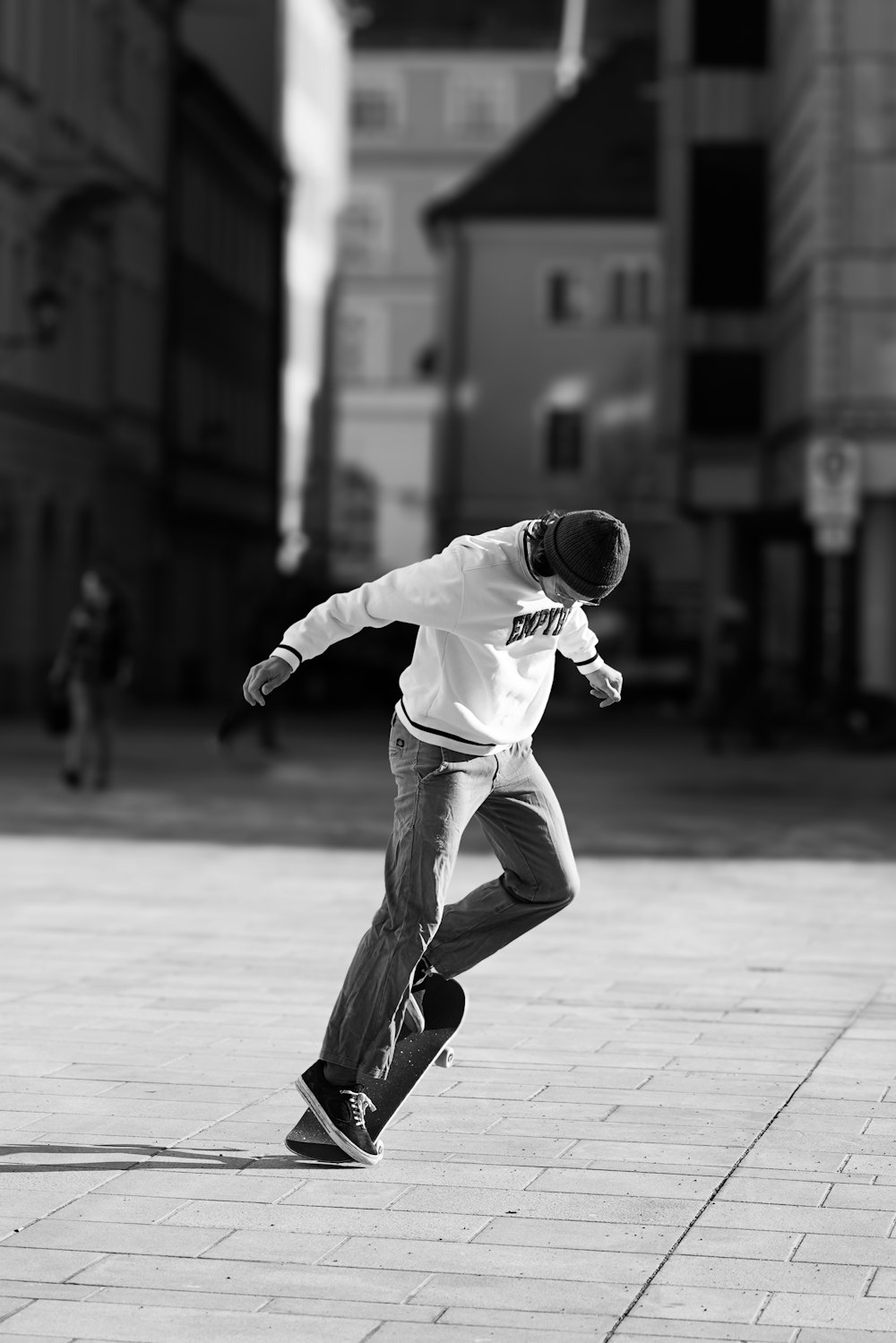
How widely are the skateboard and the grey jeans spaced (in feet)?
0.24

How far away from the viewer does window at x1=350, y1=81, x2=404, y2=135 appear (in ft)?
286

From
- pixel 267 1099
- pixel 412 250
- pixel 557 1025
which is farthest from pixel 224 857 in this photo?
pixel 412 250

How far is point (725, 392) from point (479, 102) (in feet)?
157

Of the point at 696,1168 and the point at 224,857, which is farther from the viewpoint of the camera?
the point at 224,857

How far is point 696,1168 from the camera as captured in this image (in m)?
6.22

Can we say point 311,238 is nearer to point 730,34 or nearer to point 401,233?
point 401,233

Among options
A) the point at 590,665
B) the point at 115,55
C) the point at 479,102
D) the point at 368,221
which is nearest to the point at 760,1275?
the point at 590,665

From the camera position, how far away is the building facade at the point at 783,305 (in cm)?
3353

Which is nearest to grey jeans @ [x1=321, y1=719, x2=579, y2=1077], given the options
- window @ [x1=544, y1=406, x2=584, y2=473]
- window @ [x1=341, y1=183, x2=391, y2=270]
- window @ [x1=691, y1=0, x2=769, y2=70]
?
window @ [x1=691, y1=0, x2=769, y2=70]

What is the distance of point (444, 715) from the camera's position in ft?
21.0

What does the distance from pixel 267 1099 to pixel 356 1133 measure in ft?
2.72

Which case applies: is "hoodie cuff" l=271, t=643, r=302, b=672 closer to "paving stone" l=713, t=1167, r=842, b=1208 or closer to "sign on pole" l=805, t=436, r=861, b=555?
"paving stone" l=713, t=1167, r=842, b=1208

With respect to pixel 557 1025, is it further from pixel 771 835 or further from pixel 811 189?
pixel 811 189

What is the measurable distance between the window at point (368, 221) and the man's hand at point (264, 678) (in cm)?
8377
